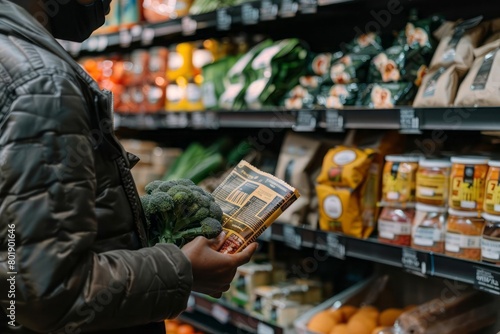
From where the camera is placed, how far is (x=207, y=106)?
3.01 metres

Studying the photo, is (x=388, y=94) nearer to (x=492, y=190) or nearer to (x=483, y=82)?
(x=483, y=82)

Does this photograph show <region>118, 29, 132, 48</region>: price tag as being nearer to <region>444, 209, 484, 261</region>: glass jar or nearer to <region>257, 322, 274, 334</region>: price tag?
<region>257, 322, 274, 334</region>: price tag

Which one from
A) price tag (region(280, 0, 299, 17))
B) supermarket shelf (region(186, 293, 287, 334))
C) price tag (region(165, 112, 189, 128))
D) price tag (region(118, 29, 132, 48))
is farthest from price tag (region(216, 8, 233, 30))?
supermarket shelf (region(186, 293, 287, 334))

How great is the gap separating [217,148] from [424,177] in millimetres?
1375

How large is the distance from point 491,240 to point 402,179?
1.33 feet

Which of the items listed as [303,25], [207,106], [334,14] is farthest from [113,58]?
[334,14]

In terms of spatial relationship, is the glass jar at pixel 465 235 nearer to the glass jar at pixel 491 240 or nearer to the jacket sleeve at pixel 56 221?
the glass jar at pixel 491 240

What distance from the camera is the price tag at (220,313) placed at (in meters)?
2.74

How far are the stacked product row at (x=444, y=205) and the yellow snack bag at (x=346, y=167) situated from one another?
100mm

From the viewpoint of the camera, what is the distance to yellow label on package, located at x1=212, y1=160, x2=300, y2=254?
4.36 ft

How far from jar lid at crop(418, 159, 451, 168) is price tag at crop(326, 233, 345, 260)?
0.41 m

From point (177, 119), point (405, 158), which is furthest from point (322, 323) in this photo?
point (177, 119)

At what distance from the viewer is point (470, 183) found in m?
1.84

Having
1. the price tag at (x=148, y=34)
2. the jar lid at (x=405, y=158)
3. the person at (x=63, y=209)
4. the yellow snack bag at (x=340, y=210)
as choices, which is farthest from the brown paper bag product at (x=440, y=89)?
the price tag at (x=148, y=34)
